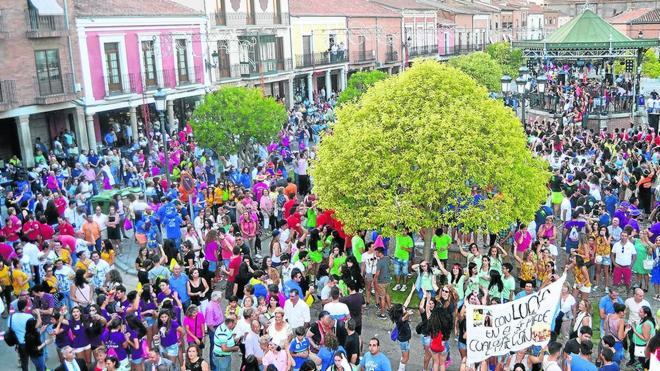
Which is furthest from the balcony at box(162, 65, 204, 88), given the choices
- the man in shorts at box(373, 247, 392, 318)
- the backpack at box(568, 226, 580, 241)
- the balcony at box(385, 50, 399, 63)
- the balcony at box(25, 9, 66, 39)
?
the balcony at box(385, 50, 399, 63)

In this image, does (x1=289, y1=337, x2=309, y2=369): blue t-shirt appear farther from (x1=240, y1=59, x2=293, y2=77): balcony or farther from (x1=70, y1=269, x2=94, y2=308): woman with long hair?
(x1=240, y1=59, x2=293, y2=77): balcony

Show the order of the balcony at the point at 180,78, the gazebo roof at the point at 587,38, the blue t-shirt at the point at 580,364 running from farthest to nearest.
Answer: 1. the gazebo roof at the point at 587,38
2. the balcony at the point at 180,78
3. the blue t-shirt at the point at 580,364

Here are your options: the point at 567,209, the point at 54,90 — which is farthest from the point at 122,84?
the point at 567,209

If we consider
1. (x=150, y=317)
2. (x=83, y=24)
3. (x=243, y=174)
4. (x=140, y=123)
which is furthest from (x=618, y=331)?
(x=140, y=123)

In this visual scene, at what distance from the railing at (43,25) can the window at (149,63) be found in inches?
180

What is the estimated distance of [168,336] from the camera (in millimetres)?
9562

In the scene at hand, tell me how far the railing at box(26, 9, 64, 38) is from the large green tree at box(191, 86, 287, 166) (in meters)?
7.53

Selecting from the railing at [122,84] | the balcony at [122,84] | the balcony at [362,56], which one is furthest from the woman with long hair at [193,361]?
the balcony at [362,56]

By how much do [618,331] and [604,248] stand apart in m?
3.75

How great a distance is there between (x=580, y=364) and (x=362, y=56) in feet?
145

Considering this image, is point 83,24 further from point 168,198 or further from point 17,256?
point 17,256

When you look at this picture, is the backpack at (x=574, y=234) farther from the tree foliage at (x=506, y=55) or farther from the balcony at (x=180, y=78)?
the tree foliage at (x=506, y=55)

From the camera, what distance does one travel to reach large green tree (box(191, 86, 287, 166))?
22.0 metres

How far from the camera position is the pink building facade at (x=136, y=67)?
1104 inches
